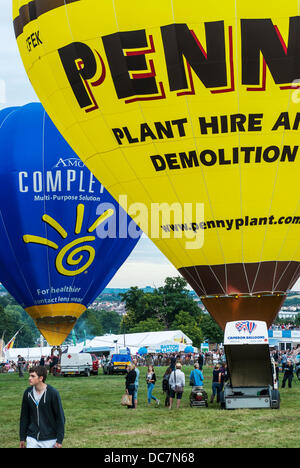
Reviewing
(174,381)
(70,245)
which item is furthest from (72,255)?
(174,381)

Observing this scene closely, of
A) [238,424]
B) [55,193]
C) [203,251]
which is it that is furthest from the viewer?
[55,193]

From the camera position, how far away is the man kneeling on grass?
355 inches

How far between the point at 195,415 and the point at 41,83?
8.79 metres

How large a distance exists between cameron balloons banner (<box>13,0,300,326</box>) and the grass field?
2.44 meters

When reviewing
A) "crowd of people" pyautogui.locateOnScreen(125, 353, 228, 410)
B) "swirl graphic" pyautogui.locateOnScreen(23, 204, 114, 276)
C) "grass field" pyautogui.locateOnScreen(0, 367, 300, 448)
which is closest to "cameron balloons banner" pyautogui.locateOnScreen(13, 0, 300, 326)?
"grass field" pyautogui.locateOnScreen(0, 367, 300, 448)

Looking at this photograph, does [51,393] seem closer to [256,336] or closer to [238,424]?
[238,424]

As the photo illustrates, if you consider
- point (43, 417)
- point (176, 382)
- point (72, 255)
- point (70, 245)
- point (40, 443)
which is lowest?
point (40, 443)

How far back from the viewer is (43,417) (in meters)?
9.05

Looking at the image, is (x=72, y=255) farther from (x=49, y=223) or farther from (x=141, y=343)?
(x=141, y=343)

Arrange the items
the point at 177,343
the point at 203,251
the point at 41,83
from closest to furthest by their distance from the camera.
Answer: the point at 203,251 → the point at 41,83 → the point at 177,343

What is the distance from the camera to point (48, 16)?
19094mm

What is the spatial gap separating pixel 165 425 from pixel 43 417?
7.82 metres

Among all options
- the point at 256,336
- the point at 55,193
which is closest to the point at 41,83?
the point at 256,336

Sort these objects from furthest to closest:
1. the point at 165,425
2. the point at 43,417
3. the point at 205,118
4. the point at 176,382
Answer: the point at 176,382 < the point at 205,118 < the point at 165,425 < the point at 43,417
